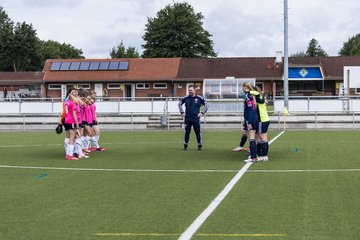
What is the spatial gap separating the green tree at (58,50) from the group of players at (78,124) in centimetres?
8841

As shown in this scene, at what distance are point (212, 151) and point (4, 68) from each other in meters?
81.5

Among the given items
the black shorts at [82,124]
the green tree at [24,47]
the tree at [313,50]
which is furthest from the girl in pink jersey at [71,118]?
the tree at [313,50]

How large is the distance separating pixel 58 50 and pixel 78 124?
4070 inches

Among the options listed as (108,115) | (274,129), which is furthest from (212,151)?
(108,115)

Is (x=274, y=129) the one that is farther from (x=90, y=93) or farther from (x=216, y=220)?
(x=216, y=220)

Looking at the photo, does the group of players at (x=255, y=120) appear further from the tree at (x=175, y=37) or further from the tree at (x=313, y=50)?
the tree at (x=313, y=50)

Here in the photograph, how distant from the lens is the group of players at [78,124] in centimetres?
1541

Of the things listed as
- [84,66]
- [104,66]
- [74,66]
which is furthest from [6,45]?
[104,66]

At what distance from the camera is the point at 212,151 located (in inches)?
694

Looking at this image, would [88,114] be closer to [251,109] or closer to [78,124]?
[78,124]

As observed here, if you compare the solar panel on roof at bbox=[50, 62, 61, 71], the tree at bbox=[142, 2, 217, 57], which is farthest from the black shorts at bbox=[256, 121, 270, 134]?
the tree at bbox=[142, 2, 217, 57]

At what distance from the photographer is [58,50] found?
116 m

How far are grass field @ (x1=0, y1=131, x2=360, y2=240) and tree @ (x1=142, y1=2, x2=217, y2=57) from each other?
7161cm

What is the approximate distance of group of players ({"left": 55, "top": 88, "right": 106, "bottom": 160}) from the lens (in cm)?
1541
